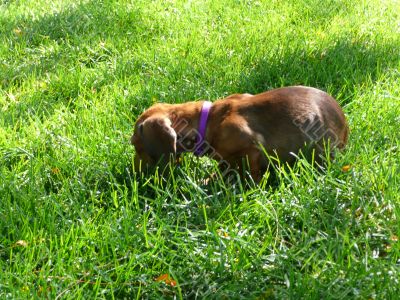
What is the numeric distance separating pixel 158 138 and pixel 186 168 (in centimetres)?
28

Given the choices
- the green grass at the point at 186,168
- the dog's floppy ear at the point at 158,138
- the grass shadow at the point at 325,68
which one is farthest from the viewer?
the grass shadow at the point at 325,68

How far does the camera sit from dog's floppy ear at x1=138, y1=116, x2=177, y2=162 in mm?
3322

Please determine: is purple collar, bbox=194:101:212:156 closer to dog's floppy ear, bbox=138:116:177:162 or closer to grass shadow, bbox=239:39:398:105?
dog's floppy ear, bbox=138:116:177:162

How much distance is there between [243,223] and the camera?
113 inches

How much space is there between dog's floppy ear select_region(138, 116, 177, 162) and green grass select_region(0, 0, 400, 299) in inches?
6.9

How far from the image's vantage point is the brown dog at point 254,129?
3.42 metres

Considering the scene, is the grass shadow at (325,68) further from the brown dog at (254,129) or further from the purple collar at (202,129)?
the purple collar at (202,129)

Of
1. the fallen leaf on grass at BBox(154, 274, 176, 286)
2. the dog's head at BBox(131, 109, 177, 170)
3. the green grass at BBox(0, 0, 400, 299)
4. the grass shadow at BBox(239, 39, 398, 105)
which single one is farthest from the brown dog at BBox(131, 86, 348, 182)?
the fallen leaf on grass at BBox(154, 274, 176, 286)

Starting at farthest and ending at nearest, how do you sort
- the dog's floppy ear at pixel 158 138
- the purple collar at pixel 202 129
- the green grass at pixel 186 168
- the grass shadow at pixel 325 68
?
the grass shadow at pixel 325 68 → the purple collar at pixel 202 129 → the dog's floppy ear at pixel 158 138 → the green grass at pixel 186 168

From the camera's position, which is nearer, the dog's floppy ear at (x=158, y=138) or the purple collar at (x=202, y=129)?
the dog's floppy ear at (x=158, y=138)

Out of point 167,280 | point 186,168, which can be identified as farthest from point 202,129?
point 167,280

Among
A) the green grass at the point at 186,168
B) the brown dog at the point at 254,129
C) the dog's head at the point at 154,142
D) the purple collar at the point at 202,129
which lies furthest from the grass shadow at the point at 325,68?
the dog's head at the point at 154,142

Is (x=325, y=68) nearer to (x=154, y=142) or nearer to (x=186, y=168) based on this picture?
(x=186, y=168)

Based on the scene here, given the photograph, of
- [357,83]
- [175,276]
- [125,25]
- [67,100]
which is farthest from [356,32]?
[175,276]
